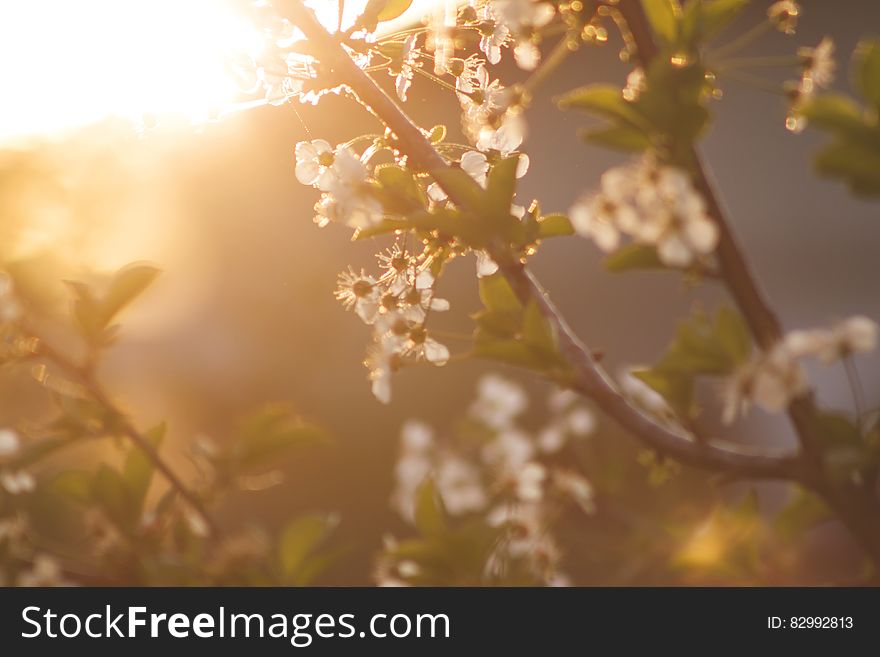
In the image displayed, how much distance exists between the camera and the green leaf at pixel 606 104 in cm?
50

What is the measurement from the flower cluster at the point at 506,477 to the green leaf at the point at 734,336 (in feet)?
1.85

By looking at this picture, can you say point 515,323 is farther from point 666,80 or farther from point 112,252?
point 112,252

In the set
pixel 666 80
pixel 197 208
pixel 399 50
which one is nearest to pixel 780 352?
pixel 666 80

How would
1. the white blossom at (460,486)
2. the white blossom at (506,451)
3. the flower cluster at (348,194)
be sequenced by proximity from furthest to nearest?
the white blossom at (460,486) < the white blossom at (506,451) < the flower cluster at (348,194)

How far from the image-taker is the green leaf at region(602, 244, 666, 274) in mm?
538

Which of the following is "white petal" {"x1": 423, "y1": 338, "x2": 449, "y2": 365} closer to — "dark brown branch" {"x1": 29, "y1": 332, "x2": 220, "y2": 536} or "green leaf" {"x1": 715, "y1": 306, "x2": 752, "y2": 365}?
"green leaf" {"x1": 715, "y1": 306, "x2": 752, "y2": 365}

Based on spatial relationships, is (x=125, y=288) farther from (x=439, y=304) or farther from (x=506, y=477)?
(x=506, y=477)

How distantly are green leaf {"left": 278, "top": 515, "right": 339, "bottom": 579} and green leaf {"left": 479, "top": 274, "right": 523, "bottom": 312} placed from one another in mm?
716

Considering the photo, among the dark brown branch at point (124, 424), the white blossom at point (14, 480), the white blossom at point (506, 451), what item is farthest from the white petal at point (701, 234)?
the white blossom at point (14, 480)

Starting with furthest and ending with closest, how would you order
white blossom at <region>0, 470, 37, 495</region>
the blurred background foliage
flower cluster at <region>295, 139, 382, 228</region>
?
1. the blurred background foliage
2. white blossom at <region>0, 470, 37, 495</region>
3. flower cluster at <region>295, 139, 382, 228</region>

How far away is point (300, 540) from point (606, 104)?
3.25 ft

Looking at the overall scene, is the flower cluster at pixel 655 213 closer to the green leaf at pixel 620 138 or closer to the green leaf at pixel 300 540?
the green leaf at pixel 620 138

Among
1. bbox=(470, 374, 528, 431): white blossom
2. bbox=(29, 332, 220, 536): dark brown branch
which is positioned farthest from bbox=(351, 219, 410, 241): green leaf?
bbox=(470, 374, 528, 431): white blossom

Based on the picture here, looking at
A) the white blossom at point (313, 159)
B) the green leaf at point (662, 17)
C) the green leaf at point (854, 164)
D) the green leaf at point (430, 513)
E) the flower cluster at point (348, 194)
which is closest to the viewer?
the green leaf at point (854, 164)
